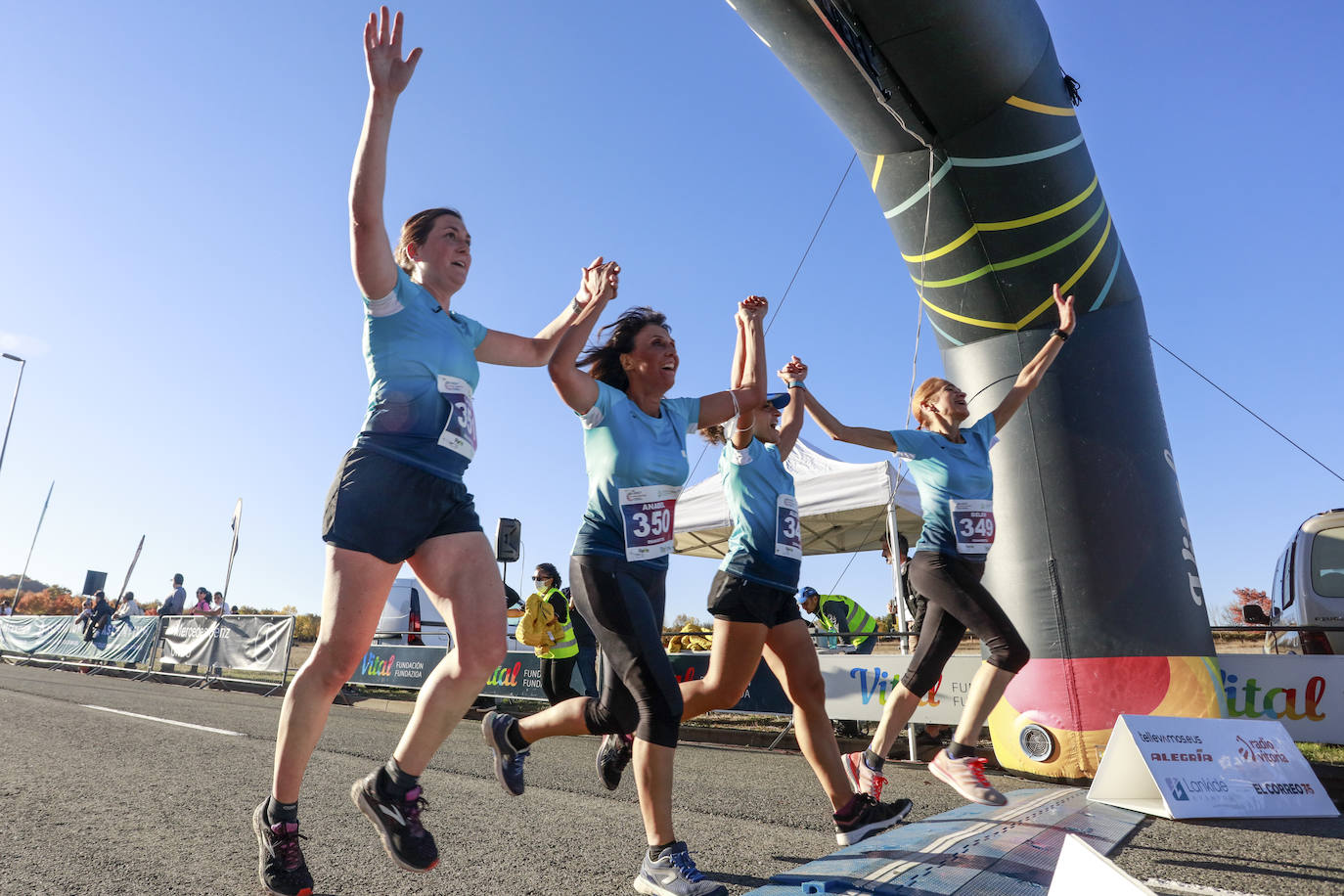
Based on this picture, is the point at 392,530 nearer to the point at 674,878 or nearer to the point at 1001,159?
A: the point at 674,878

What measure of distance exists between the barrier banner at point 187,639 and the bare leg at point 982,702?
48.3 feet

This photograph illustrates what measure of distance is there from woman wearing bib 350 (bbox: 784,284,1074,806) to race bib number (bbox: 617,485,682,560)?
1385mm

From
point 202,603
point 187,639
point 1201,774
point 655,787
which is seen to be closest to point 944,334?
point 1201,774

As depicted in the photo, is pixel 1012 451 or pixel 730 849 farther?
pixel 1012 451

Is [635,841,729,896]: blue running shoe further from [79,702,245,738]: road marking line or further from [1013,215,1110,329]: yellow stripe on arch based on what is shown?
[79,702,245,738]: road marking line

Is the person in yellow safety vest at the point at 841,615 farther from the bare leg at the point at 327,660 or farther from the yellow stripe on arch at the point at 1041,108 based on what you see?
the bare leg at the point at 327,660

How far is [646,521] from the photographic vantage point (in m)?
3.00

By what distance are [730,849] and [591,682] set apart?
636cm

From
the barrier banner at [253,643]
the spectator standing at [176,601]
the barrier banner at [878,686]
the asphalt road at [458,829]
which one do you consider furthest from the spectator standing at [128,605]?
the barrier banner at [878,686]

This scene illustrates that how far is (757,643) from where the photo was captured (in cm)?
351

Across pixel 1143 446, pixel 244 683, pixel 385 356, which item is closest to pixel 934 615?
pixel 1143 446

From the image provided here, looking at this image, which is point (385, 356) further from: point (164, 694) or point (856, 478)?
point (164, 694)

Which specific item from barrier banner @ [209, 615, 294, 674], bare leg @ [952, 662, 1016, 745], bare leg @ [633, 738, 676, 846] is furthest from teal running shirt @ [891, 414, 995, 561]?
barrier banner @ [209, 615, 294, 674]

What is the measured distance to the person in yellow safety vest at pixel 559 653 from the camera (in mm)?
8711
